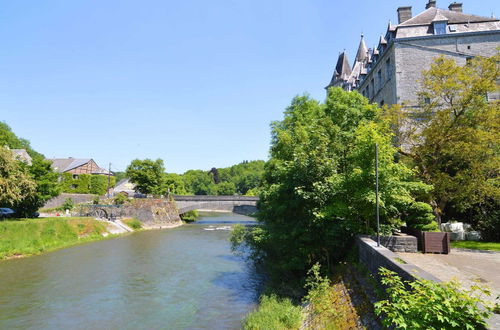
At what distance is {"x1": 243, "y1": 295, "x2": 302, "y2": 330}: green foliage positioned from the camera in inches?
477

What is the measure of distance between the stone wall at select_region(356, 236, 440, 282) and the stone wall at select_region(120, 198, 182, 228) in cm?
4799

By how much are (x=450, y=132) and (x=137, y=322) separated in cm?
1993

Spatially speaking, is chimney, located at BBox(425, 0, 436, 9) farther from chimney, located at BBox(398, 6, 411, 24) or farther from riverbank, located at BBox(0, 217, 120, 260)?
riverbank, located at BBox(0, 217, 120, 260)

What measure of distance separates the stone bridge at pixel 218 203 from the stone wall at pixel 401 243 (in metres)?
52.8

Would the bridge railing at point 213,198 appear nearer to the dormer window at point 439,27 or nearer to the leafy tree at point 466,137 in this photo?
the dormer window at point 439,27

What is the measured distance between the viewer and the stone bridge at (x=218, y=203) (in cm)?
6650

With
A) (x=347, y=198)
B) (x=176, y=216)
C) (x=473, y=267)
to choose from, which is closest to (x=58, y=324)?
(x=347, y=198)

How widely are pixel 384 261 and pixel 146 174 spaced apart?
62.7m

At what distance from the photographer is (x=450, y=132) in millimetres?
19828

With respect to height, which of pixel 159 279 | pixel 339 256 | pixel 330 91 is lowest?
pixel 159 279

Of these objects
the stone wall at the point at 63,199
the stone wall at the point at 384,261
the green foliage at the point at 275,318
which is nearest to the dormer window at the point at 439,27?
the stone wall at the point at 384,261

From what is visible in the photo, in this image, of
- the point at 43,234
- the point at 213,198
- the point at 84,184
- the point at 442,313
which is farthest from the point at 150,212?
the point at 442,313

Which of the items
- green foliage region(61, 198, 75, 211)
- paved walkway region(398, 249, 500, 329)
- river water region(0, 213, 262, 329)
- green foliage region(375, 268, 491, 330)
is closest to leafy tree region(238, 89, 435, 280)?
paved walkway region(398, 249, 500, 329)

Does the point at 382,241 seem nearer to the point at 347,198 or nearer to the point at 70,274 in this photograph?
the point at 347,198
